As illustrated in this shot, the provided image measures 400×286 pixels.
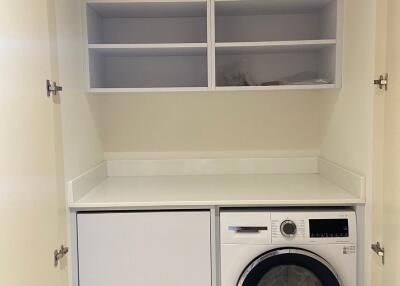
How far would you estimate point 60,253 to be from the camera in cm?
187

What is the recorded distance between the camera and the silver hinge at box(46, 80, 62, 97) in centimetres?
174

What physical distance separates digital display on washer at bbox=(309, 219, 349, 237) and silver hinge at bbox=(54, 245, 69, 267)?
1.16 metres

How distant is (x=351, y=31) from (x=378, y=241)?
1051 mm

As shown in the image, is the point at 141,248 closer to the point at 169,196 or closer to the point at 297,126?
the point at 169,196

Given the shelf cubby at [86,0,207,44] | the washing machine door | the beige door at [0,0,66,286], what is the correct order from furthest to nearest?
the shelf cubby at [86,0,207,44], the washing machine door, the beige door at [0,0,66,286]

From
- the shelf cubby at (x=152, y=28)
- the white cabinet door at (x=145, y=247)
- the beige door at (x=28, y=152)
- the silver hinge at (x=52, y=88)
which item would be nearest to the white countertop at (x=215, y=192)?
the white cabinet door at (x=145, y=247)

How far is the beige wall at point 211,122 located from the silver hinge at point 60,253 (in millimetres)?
992

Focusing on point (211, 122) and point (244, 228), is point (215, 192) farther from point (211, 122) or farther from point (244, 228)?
point (211, 122)

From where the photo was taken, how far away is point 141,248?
6.84ft

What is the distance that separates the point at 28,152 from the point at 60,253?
57 cm

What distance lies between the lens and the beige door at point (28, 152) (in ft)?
4.42

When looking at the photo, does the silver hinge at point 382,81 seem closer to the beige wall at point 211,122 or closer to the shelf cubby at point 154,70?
the beige wall at point 211,122

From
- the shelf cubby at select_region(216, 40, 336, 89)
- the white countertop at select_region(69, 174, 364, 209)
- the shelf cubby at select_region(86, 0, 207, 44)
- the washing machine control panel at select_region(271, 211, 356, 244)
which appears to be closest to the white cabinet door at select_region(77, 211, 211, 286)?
the white countertop at select_region(69, 174, 364, 209)

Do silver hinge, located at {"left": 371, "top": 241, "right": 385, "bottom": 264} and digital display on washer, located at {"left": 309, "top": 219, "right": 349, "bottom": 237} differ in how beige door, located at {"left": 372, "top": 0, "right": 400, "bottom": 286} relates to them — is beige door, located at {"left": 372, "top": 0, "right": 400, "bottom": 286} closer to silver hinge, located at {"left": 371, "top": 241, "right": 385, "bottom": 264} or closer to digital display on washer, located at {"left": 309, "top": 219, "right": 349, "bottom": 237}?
silver hinge, located at {"left": 371, "top": 241, "right": 385, "bottom": 264}
